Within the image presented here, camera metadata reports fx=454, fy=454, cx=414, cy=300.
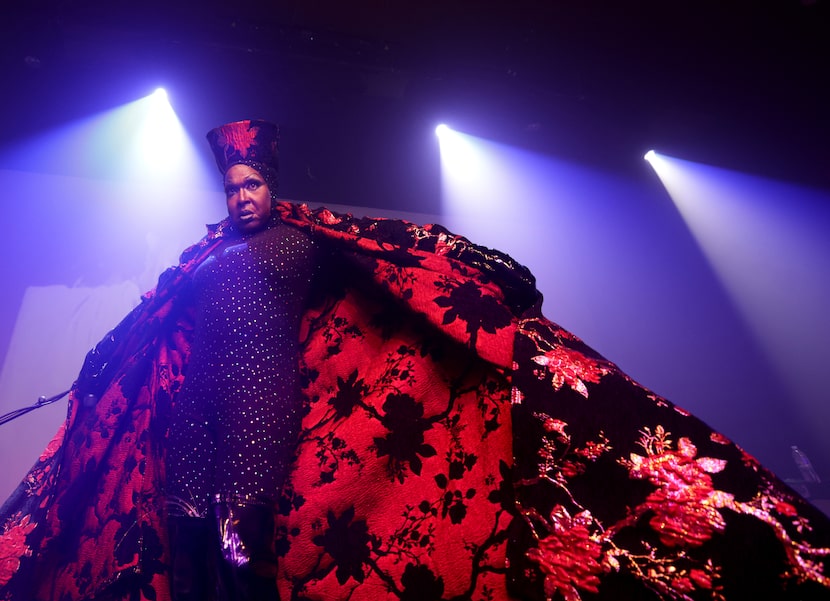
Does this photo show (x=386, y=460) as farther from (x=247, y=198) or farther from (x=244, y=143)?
(x=244, y=143)

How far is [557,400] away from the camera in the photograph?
100 centimetres

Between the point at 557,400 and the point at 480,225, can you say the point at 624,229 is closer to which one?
the point at 480,225

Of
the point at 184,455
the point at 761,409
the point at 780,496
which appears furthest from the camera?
the point at 761,409

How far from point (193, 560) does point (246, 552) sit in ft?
0.50

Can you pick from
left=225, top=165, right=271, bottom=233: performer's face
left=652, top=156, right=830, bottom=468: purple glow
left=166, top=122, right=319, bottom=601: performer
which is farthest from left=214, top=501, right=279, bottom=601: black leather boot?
left=652, top=156, right=830, bottom=468: purple glow

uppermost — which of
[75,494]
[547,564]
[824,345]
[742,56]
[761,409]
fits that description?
[742,56]

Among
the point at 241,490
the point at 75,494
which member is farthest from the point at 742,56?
the point at 75,494

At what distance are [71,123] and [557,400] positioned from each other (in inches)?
136

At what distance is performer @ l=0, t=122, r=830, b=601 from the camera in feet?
2.68

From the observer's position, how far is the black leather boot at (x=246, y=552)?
94 cm

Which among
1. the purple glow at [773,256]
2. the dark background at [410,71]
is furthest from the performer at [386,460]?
the purple glow at [773,256]

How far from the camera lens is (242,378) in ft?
3.84

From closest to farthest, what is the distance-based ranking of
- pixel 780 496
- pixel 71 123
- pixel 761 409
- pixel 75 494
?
1. pixel 780 496
2. pixel 75 494
3. pixel 71 123
4. pixel 761 409

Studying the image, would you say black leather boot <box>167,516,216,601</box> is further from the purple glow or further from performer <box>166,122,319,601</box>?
the purple glow
